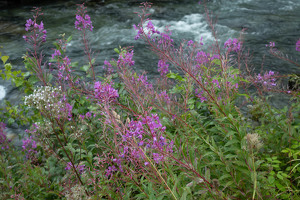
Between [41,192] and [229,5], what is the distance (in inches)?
383

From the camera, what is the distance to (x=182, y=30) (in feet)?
28.2

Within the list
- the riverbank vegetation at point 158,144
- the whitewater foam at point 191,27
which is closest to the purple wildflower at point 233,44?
the riverbank vegetation at point 158,144

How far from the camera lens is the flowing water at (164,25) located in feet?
22.6

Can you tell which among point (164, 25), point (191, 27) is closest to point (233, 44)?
point (191, 27)

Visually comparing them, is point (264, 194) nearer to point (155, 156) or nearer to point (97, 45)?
point (155, 156)

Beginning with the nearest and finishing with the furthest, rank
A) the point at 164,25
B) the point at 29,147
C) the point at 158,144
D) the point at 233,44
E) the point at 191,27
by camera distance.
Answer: the point at 158,144
the point at 233,44
the point at 29,147
the point at 191,27
the point at 164,25

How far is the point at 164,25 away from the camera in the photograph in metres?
8.93

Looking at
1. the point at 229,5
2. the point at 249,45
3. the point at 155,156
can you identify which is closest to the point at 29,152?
the point at 155,156

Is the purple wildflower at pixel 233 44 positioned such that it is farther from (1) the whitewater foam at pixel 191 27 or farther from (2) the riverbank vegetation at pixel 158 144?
(1) the whitewater foam at pixel 191 27

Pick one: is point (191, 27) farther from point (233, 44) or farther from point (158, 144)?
point (158, 144)

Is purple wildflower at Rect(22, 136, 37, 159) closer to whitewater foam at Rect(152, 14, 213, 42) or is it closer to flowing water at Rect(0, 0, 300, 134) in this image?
flowing water at Rect(0, 0, 300, 134)

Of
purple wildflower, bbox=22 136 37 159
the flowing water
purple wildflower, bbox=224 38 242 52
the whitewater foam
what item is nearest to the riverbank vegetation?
purple wildflower, bbox=22 136 37 159

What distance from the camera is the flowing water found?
689 centimetres

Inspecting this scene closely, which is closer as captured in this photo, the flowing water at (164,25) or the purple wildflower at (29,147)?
the purple wildflower at (29,147)
